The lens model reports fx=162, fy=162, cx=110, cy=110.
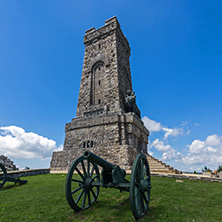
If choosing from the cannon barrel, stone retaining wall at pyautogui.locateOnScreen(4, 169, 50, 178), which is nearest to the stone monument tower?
stone retaining wall at pyautogui.locateOnScreen(4, 169, 50, 178)

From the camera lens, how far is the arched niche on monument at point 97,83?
19172mm

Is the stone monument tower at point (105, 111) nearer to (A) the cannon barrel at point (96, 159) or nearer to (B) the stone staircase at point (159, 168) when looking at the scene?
(B) the stone staircase at point (159, 168)

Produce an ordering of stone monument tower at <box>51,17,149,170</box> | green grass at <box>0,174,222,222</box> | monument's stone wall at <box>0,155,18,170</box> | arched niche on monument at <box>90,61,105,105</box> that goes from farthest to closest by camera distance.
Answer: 1. arched niche on monument at <box>90,61,105,105</box>
2. monument's stone wall at <box>0,155,18,170</box>
3. stone monument tower at <box>51,17,149,170</box>
4. green grass at <box>0,174,222,222</box>

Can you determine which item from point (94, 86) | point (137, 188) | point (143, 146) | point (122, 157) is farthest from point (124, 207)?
point (94, 86)

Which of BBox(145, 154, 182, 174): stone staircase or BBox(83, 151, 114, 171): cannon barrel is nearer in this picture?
BBox(83, 151, 114, 171): cannon barrel

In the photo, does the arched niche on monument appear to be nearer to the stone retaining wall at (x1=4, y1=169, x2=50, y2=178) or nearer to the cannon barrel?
the stone retaining wall at (x1=4, y1=169, x2=50, y2=178)

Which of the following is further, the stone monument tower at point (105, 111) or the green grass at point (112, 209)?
the stone monument tower at point (105, 111)

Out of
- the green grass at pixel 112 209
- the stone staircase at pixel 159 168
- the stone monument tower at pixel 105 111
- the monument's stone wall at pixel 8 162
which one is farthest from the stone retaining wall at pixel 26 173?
the stone staircase at pixel 159 168

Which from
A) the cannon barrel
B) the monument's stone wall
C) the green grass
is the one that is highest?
the monument's stone wall

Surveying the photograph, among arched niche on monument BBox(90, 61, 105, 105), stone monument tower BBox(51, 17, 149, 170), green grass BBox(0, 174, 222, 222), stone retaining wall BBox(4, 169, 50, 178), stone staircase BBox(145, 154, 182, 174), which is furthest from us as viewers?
arched niche on monument BBox(90, 61, 105, 105)

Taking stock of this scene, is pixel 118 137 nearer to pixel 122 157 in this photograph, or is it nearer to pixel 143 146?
pixel 122 157

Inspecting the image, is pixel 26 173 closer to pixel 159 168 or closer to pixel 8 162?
pixel 8 162

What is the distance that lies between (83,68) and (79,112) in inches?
250

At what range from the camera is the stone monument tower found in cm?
1491
